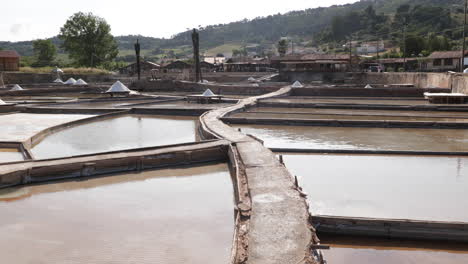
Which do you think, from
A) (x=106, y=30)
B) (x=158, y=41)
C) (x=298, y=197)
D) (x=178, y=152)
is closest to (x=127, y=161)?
(x=178, y=152)

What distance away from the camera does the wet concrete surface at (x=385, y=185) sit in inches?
197

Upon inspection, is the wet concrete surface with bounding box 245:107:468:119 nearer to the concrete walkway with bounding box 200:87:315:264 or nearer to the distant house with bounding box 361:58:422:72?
the concrete walkway with bounding box 200:87:315:264

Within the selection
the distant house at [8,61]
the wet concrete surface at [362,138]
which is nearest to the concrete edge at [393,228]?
the wet concrete surface at [362,138]

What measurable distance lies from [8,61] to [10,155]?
27.9 meters

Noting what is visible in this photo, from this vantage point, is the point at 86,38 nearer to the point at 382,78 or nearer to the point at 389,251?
the point at 382,78

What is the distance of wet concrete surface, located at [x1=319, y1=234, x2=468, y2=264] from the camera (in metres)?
4.00

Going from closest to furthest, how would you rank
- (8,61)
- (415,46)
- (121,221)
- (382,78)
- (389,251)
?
(389,251), (121,221), (382,78), (8,61), (415,46)

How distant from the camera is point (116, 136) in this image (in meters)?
10.4

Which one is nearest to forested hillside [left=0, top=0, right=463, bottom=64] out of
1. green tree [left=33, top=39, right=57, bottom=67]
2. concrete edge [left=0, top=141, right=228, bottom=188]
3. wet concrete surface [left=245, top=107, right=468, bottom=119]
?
wet concrete surface [left=245, top=107, right=468, bottom=119]

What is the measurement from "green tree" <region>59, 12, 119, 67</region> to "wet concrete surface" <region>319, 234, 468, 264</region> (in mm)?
43708

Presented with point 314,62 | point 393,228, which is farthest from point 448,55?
point 393,228

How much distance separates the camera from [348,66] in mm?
35469

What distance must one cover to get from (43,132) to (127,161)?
4286 mm

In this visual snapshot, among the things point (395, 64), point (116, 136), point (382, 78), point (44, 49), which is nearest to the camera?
point (116, 136)
